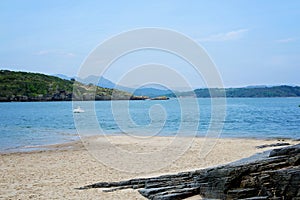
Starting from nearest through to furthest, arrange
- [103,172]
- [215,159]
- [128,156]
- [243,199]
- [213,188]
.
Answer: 1. [243,199]
2. [213,188]
3. [103,172]
4. [215,159]
5. [128,156]

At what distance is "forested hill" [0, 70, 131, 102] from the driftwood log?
470ft

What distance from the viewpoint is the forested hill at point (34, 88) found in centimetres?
16475

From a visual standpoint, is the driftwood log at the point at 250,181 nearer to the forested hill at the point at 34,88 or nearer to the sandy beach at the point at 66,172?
the sandy beach at the point at 66,172

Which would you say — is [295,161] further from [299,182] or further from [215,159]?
[215,159]

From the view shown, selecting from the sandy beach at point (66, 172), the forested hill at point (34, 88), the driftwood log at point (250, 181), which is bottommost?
the sandy beach at point (66, 172)

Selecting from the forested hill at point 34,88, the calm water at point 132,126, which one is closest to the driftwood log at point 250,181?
the calm water at point 132,126

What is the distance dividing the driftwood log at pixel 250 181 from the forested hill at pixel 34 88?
470ft

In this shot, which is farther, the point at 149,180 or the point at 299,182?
the point at 149,180

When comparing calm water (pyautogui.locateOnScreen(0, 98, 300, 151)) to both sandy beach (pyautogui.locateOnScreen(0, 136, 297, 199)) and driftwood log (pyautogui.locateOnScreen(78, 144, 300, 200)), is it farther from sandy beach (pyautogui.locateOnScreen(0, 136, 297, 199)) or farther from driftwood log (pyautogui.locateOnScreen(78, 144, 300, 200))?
driftwood log (pyautogui.locateOnScreen(78, 144, 300, 200))

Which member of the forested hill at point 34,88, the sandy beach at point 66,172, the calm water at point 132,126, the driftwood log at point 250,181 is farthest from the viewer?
the forested hill at point 34,88

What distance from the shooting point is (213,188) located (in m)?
10.6

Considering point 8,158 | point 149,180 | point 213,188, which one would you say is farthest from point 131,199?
point 8,158

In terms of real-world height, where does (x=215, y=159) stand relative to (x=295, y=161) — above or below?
below

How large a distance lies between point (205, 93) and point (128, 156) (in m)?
174
